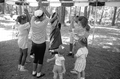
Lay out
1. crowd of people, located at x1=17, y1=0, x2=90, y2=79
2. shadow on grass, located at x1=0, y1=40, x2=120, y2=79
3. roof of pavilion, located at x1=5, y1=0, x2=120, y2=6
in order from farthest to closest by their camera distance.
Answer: roof of pavilion, located at x1=5, y1=0, x2=120, y2=6 < shadow on grass, located at x1=0, y1=40, x2=120, y2=79 < crowd of people, located at x1=17, y1=0, x2=90, y2=79

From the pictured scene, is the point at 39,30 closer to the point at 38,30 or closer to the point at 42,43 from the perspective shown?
the point at 38,30

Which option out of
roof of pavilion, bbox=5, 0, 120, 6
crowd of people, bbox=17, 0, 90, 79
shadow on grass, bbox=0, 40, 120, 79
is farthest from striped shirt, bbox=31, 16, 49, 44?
roof of pavilion, bbox=5, 0, 120, 6

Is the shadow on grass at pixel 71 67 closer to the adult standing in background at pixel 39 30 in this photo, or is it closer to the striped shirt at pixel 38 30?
the adult standing in background at pixel 39 30

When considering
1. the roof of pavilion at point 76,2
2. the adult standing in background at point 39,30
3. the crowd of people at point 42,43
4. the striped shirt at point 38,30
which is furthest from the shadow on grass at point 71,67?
the roof of pavilion at point 76,2

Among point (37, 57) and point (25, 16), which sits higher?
point (25, 16)

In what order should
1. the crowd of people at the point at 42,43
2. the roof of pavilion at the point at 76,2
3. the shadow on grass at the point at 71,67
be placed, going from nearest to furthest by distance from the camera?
the crowd of people at the point at 42,43
the shadow on grass at the point at 71,67
the roof of pavilion at the point at 76,2

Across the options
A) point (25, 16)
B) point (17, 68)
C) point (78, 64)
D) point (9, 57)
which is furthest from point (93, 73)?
point (9, 57)

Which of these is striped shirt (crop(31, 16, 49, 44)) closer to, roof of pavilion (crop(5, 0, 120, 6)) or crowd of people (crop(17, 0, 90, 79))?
crowd of people (crop(17, 0, 90, 79))

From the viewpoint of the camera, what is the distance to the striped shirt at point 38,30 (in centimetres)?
300

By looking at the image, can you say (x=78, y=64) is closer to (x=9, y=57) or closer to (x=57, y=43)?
(x=57, y=43)

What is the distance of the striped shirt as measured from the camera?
9.85 feet

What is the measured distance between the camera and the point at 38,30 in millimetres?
3062

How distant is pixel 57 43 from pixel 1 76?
6.50 feet

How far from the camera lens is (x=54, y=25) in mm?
4020
